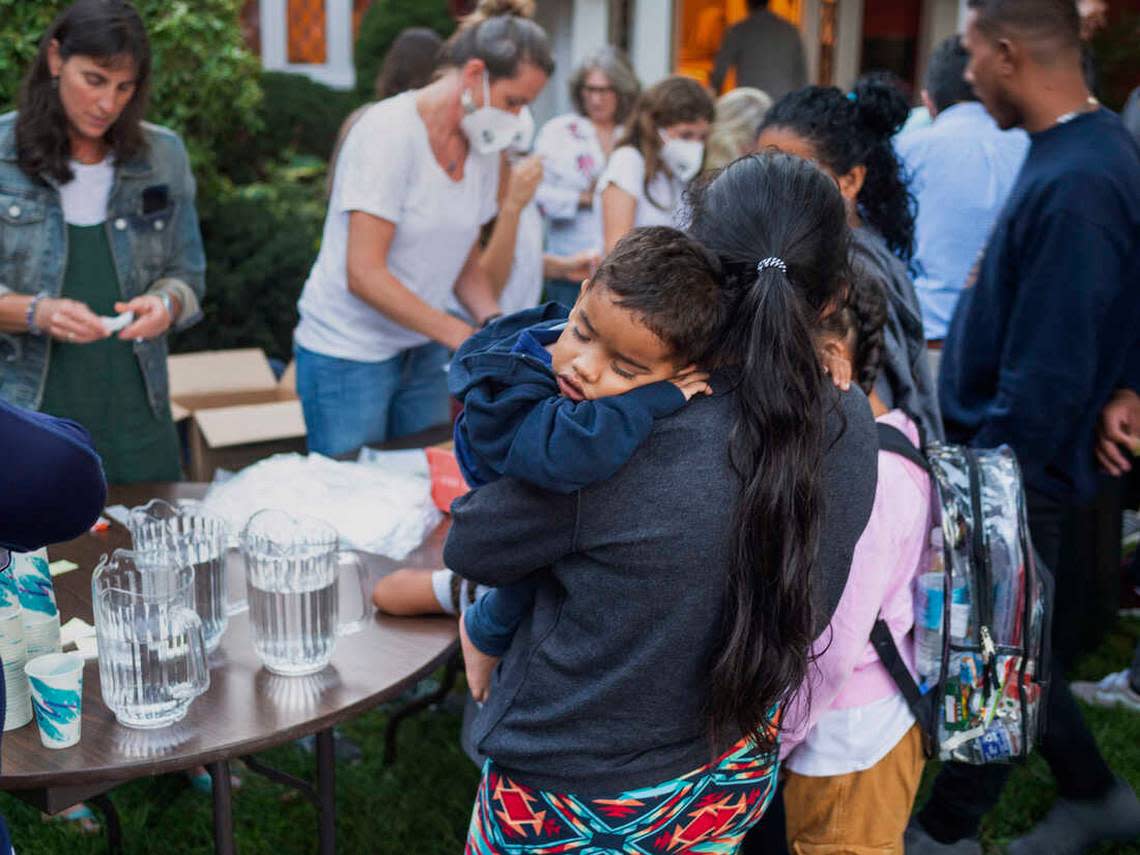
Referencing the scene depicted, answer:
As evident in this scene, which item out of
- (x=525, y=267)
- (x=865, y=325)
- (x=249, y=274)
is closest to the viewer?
(x=865, y=325)

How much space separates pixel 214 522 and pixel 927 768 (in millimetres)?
2096

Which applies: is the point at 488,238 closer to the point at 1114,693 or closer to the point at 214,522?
the point at 214,522

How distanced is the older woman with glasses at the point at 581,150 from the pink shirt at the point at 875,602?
3.18m

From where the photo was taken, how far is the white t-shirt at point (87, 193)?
2.74m

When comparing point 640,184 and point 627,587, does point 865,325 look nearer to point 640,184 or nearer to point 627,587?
point 627,587

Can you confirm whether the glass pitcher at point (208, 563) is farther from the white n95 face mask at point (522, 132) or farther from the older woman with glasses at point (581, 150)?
the older woman with glasses at point (581, 150)

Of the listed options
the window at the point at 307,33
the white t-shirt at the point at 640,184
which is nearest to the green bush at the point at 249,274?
the white t-shirt at the point at 640,184

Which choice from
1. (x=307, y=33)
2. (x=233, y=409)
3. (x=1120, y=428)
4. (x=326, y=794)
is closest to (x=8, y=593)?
(x=326, y=794)

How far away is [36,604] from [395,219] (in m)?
1.51

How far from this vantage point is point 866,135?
236cm

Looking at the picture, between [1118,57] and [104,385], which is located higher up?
[1118,57]

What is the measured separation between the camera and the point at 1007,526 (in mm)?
1822

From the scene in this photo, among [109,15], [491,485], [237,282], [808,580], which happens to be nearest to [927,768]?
[808,580]

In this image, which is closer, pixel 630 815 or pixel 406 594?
pixel 630 815
